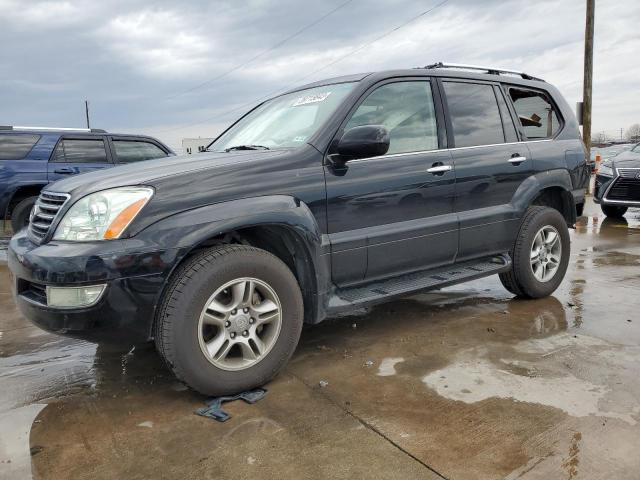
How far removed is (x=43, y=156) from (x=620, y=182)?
9431 millimetres

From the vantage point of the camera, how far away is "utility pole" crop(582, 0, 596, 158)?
591 inches

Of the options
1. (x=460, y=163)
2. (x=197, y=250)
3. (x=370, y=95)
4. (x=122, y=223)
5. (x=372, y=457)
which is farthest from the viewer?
(x=460, y=163)

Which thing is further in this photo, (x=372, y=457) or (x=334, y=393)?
(x=334, y=393)

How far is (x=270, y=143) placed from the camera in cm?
343

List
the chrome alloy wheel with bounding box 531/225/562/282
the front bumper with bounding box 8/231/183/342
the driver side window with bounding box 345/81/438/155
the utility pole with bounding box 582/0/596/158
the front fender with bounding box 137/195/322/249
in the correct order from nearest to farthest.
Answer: the front bumper with bounding box 8/231/183/342, the front fender with bounding box 137/195/322/249, the driver side window with bounding box 345/81/438/155, the chrome alloy wheel with bounding box 531/225/562/282, the utility pole with bounding box 582/0/596/158

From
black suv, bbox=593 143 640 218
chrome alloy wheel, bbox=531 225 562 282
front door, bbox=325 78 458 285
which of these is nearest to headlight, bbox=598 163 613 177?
black suv, bbox=593 143 640 218

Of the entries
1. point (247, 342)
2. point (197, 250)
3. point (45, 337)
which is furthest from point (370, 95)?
point (45, 337)

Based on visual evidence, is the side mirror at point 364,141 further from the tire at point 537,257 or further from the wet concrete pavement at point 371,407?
the tire at point 537,257

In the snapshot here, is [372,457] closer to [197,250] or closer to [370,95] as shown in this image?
[197,250]

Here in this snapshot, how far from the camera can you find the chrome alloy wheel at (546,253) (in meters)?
4.33

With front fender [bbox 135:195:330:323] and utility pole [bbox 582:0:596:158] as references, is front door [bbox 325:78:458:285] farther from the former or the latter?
utility pole [bbox 582:0:596:158]

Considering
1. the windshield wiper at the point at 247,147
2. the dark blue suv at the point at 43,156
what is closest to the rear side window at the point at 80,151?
the dark blue suv at the point at 43,156

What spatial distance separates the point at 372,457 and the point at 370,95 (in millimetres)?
2221

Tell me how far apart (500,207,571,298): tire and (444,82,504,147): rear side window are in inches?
29.1
